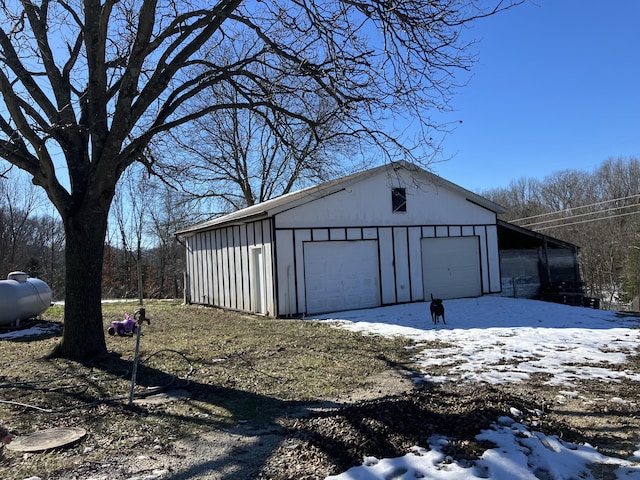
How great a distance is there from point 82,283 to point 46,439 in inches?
156

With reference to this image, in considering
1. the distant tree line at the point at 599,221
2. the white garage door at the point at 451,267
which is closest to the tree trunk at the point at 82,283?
the white garage door at the point at 451,267

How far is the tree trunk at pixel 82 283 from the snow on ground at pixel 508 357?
18.3ft

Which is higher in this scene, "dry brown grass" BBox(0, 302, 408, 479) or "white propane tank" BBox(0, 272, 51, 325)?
"white propane tank" BBox(0, 272, 51, 325)

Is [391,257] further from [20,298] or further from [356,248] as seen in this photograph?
[20,298]

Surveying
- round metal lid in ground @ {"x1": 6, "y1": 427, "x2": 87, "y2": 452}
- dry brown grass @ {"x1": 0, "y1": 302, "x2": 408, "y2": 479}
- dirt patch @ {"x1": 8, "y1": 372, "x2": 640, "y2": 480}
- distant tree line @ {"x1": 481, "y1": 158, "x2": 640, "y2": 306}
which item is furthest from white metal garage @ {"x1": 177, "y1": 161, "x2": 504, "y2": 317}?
distant tree line @ {"x1": 481, "y1": 158, "x2": 640, "y2": 306}

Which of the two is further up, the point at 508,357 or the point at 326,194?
the point at 326,194

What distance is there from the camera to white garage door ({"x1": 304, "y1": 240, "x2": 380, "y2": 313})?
49.3 feet

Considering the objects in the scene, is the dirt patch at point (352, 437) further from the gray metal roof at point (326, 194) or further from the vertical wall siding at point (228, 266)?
the vertical wall siding at point (228, 266)

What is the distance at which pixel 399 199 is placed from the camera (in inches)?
667

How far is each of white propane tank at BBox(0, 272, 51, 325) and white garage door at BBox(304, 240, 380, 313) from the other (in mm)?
8092

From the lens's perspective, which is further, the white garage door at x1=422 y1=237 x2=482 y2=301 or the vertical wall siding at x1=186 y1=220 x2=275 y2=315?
the white garage door at x1=422 y1=237 x2=482 y2=301

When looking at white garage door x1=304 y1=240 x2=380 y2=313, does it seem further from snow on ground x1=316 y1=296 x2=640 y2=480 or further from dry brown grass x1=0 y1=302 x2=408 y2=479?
dry brown grass x1=0 y1=302 x2=408 y2=479

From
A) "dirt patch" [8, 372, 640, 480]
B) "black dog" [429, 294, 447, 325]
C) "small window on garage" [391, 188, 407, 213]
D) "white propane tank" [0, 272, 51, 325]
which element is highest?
"small window on garage" [391, 188, 407, 213]

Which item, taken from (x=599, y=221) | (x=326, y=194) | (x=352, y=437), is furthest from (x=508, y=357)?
(x=599, y=221)
